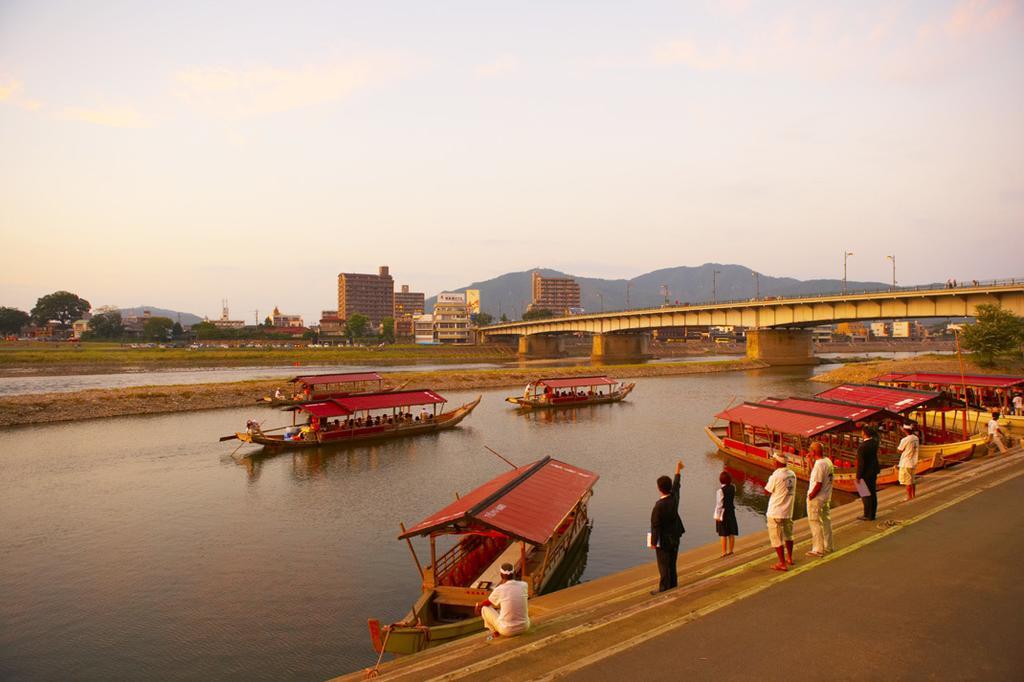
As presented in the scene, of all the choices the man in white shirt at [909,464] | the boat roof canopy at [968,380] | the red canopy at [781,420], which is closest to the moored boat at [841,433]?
the red canopy at [781,420]

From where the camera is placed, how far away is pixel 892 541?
1366cm

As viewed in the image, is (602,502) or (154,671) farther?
(602,502)

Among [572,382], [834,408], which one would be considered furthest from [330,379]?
[834,408]

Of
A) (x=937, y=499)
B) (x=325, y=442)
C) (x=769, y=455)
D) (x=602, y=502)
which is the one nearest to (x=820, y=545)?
(x=937, y=499)

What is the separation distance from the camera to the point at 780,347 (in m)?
102

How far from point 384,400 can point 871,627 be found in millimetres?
36963

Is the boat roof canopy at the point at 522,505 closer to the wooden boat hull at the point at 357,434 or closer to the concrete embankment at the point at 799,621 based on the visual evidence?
the concrete embankment at the point at 799,621

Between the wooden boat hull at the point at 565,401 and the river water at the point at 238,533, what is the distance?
12462 mm

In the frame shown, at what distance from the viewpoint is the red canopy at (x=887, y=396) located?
95.8ft

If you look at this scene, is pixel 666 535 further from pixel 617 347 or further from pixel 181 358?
pixel 617 347

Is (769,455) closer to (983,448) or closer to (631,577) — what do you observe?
(983,448)

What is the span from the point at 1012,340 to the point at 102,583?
7656 cm

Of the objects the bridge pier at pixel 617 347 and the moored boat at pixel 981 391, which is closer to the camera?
the moored boat at pixel 981 391

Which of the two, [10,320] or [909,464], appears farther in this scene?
[10,320]
